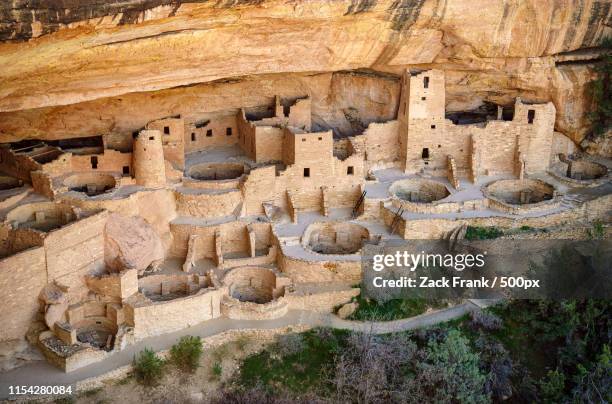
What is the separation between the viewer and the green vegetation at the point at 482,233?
55.8 ft

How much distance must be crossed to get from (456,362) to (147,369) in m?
5.64

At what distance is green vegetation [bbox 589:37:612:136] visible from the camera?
1853cm

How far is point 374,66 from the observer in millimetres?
18016

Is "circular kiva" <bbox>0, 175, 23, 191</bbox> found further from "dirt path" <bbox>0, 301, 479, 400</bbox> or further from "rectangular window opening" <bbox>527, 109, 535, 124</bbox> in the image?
"rectangular window opening" <bbox>527, 109, 535, 124</bbox>

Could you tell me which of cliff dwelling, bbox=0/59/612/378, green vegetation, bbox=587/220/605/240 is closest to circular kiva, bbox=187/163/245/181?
cliff dwelling, bbox=0/59/612/378

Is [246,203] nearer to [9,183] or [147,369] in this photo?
[147,369]

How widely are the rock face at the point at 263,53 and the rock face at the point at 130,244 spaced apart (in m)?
2.56

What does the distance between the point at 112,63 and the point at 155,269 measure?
4329 mm

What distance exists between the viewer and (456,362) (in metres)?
14.6

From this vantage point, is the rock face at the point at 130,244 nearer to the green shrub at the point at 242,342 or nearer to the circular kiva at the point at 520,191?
the green shrub at the point at 242,342

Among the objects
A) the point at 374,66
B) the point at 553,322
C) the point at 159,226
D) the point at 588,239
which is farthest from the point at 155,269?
the point at 588,239

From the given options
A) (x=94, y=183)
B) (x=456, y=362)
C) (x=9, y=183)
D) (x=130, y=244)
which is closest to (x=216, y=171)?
(x=94, y=183)

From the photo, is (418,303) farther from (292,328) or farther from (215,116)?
(215,116)

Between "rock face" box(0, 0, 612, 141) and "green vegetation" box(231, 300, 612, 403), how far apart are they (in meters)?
5.61
